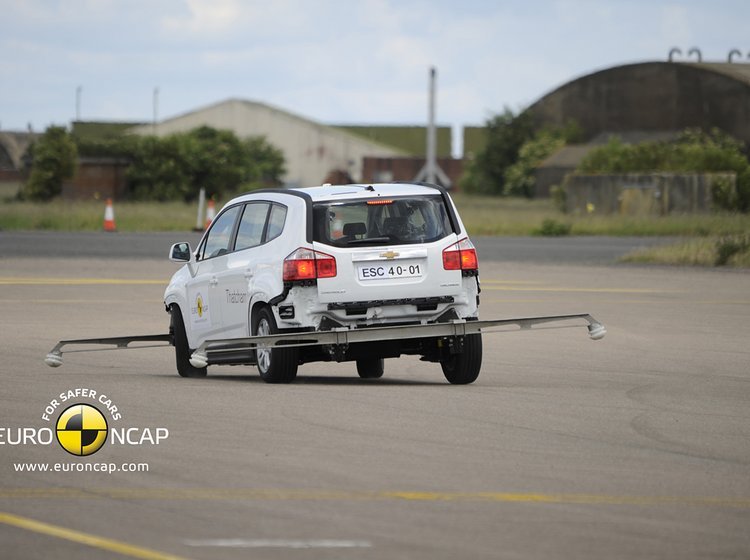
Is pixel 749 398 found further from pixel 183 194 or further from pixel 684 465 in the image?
pixel 183 194

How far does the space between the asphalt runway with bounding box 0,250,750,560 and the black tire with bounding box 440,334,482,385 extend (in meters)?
0.26

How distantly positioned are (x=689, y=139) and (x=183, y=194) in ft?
79.9

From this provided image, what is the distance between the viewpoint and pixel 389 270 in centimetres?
1310

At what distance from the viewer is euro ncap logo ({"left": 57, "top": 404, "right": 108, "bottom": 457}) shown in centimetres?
981

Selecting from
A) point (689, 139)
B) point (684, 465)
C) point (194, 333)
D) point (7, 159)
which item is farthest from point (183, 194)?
point (684, 465)

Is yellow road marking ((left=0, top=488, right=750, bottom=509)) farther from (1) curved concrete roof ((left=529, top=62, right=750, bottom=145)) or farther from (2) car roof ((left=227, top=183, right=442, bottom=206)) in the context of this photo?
(1) curved concrete roof ((left=529, top=62, right=750, bottom=145))

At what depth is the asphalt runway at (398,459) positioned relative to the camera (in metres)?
7.32

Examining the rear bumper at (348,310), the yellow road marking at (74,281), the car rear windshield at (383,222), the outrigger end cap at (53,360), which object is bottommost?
the outrigger end cap at (53,360)

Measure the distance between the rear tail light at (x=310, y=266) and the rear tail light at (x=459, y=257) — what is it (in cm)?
94

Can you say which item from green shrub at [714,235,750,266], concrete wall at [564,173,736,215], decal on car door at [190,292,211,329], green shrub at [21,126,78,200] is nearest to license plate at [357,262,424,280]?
decal on car door at [190,292,211,329]

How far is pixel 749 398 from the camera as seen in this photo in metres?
12.8

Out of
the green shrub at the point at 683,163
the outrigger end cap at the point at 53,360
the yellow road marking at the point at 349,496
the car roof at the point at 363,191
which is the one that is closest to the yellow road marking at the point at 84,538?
the yellow road marking at the point at 349,496

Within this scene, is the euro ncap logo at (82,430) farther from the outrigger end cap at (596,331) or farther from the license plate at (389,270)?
the outrigger end cap at (596,331)

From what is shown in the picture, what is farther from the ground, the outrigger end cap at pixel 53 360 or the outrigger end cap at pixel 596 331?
the outrigger end cap at pixel 596 331
